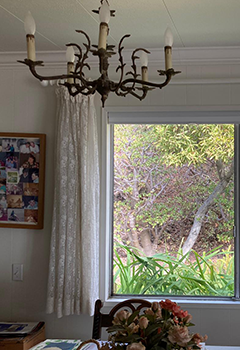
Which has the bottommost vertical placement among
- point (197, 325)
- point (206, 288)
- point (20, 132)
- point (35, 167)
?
point (197, 325)

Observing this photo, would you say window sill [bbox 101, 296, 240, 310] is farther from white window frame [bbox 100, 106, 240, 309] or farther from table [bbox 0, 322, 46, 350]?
table [bbox 0, 322, 46, 350]

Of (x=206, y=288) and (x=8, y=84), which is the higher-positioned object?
(x=8, y=84)

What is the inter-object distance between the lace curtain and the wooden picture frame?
0.16m

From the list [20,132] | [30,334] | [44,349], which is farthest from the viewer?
[20,132]

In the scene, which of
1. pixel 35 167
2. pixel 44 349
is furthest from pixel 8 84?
pixel 44 349

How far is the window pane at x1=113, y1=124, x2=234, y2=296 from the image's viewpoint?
9.95 ft

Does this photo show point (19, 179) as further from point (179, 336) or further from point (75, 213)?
point (179, 336)

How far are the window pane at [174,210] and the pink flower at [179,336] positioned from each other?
1.78 metres

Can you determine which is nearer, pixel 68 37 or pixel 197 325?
pixel 68 37

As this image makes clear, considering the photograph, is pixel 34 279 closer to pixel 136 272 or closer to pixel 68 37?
pixel 136 272

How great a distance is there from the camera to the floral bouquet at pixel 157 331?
1.28m

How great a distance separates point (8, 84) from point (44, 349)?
1.88m

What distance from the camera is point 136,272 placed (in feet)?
10.1

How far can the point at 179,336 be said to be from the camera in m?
1.27
